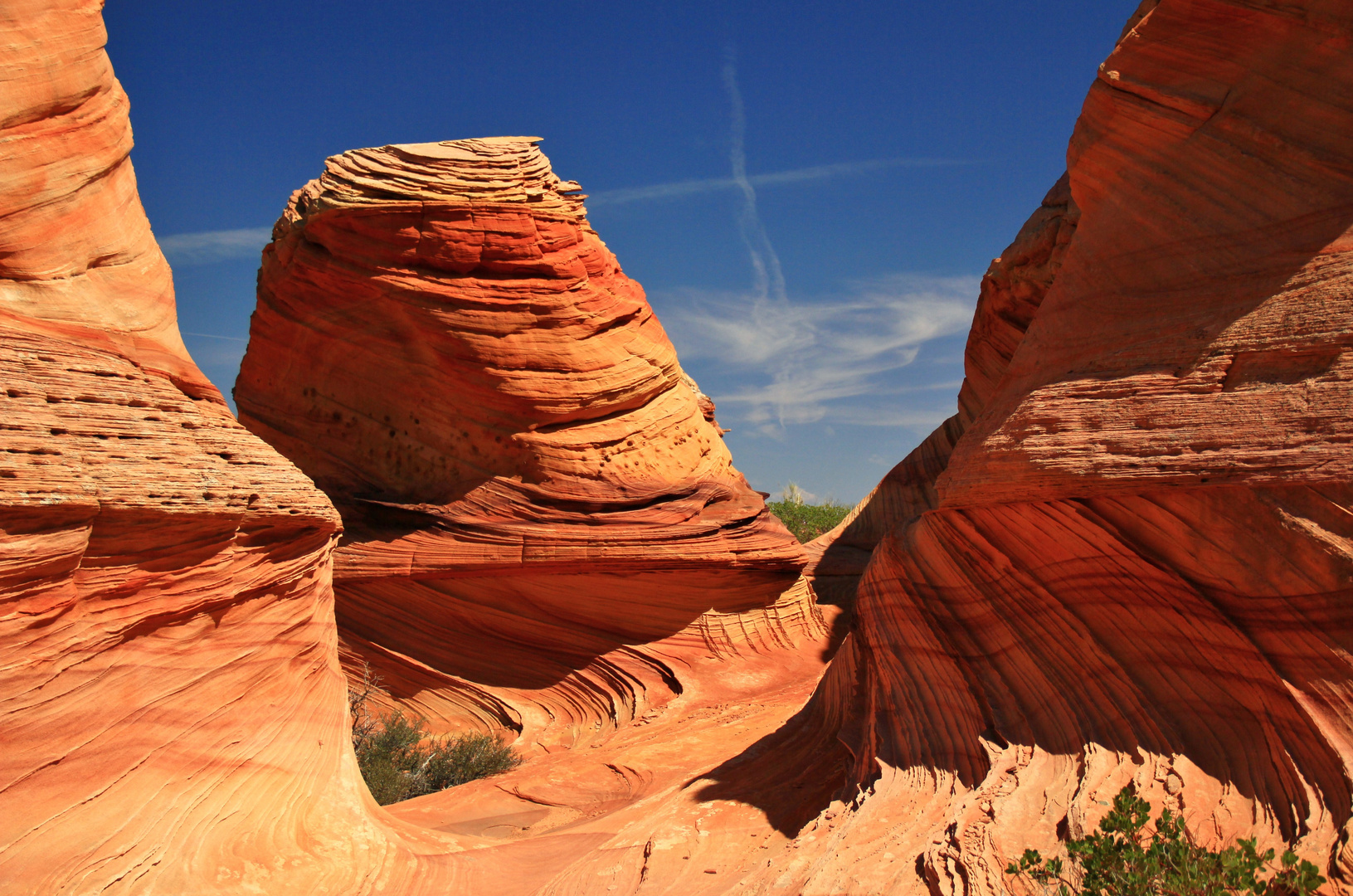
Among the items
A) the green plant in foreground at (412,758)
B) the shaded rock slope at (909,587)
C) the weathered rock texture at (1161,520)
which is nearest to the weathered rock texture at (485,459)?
the green plant in foreground at (412,758)

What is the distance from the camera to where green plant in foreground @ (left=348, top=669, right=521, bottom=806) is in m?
9.23

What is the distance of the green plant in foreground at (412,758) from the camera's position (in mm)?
9227

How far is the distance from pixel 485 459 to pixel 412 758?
3.99 meters

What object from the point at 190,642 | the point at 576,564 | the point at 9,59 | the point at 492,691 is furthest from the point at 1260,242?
the point at 492,691

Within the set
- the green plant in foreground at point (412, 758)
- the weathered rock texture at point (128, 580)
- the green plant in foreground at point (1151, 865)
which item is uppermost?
the weathered rock texture at point (128, 580)

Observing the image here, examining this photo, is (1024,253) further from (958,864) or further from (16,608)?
(16,608)

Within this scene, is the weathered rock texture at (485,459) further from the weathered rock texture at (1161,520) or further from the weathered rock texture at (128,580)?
the weathered rock texture at (1161,520)

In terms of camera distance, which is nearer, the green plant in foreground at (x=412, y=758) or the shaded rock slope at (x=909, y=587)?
the shaded rock slope at (x=909, y=587)

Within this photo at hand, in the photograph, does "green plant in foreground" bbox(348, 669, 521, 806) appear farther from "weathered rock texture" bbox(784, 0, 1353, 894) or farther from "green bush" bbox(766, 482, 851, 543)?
"green bush" bbox(766, 482, 851, 543)

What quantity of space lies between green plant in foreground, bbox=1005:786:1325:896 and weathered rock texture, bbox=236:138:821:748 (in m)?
7.69

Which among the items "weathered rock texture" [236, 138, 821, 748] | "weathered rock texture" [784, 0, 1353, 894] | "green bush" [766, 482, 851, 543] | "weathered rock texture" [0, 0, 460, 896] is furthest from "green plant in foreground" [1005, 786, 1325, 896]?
"green bush" [766, 482, 851, 543]

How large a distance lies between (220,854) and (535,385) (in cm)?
800

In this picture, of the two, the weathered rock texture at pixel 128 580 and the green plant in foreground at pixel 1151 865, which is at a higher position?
the weathered rock texture at pixel 128 580

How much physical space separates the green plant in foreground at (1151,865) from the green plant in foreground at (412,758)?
6223 mm
